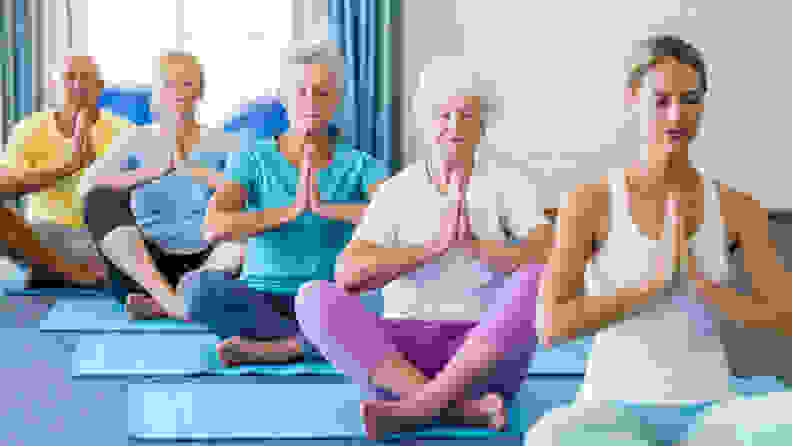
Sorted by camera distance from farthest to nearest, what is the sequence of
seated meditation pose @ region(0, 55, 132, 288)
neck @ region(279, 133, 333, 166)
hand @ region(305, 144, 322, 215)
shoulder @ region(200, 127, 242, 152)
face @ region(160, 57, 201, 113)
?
1. seated meditation pose @ region(0, 55, 132, 288)
2. shoulder @ region(200, 127, 242, 152)
3. face @ region(160, 57, 201, 113)
4. neck @ region(279, 133, 333, 166)
5. hand @ region(305, 144, 322, 215)

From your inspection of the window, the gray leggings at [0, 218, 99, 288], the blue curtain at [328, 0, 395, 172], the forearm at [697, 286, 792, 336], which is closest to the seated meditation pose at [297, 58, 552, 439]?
the forearm at [697, 286, 792, 336]

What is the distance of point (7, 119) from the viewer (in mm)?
7285

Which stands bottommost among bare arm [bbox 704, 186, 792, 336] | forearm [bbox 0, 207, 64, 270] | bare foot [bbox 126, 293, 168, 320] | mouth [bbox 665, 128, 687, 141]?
bare foot [bbox 126, 293, 168, 320]

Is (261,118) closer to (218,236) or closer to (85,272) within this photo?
(85,272)

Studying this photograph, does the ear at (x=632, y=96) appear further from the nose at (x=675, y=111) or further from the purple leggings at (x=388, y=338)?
the purple leggings at (x=388, y=338)

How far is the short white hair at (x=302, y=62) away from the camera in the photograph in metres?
3.31

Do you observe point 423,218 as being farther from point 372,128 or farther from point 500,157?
point 372,128

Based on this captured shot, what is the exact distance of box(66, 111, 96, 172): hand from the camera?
5066 mm

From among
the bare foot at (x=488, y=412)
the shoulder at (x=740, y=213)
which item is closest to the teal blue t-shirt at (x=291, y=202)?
the bare foot at (x=488, y=412)

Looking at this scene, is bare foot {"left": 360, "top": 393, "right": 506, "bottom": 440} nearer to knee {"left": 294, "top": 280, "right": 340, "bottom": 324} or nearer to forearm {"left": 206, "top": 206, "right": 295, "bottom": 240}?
knee {"left": 294, "top": 280, "right": 340, "bottom": 324}

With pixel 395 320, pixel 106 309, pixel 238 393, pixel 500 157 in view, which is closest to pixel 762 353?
pixel 395 320

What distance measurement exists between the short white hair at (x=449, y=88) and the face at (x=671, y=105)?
71 cm

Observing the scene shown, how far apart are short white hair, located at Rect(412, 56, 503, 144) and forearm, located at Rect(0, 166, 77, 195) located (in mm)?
2700

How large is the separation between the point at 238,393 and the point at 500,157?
9.16 ft
